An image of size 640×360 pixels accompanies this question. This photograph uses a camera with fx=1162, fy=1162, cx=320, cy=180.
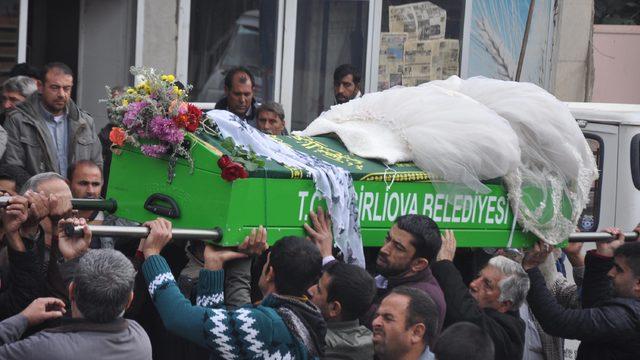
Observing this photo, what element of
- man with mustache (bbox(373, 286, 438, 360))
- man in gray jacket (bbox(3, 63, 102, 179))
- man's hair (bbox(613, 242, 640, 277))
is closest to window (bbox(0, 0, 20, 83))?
man in gray jacket (bbox(3, 63, 102, 179))

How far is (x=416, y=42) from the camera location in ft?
41.2

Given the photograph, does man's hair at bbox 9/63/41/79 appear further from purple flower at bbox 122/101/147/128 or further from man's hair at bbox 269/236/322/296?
man's hair at bbox 269/236/322/296

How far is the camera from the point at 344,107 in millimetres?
6715

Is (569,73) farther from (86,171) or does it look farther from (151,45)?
(86,171)

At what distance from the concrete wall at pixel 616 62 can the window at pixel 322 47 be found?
5.52 meters

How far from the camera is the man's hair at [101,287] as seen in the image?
4.25 meters

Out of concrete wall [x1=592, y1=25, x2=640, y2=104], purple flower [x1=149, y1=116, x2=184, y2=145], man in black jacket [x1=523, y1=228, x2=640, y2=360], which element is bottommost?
man in black jacket [x1=523, y1=228, x2=640, y2=360]

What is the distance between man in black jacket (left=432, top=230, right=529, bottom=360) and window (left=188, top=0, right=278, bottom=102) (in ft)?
18.2

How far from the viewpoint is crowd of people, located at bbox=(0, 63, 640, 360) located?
14.4ft

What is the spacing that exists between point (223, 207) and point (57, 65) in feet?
10.4

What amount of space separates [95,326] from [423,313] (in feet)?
4.38

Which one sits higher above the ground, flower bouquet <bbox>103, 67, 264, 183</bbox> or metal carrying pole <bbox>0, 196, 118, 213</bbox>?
flower bouquet <bbox>103, 67, 264, 183</bbox>

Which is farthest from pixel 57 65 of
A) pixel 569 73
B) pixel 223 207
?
pixel 569 73

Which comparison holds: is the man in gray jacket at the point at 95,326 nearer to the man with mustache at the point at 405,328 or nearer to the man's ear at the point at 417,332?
the man with mustache at the point at 405,328
